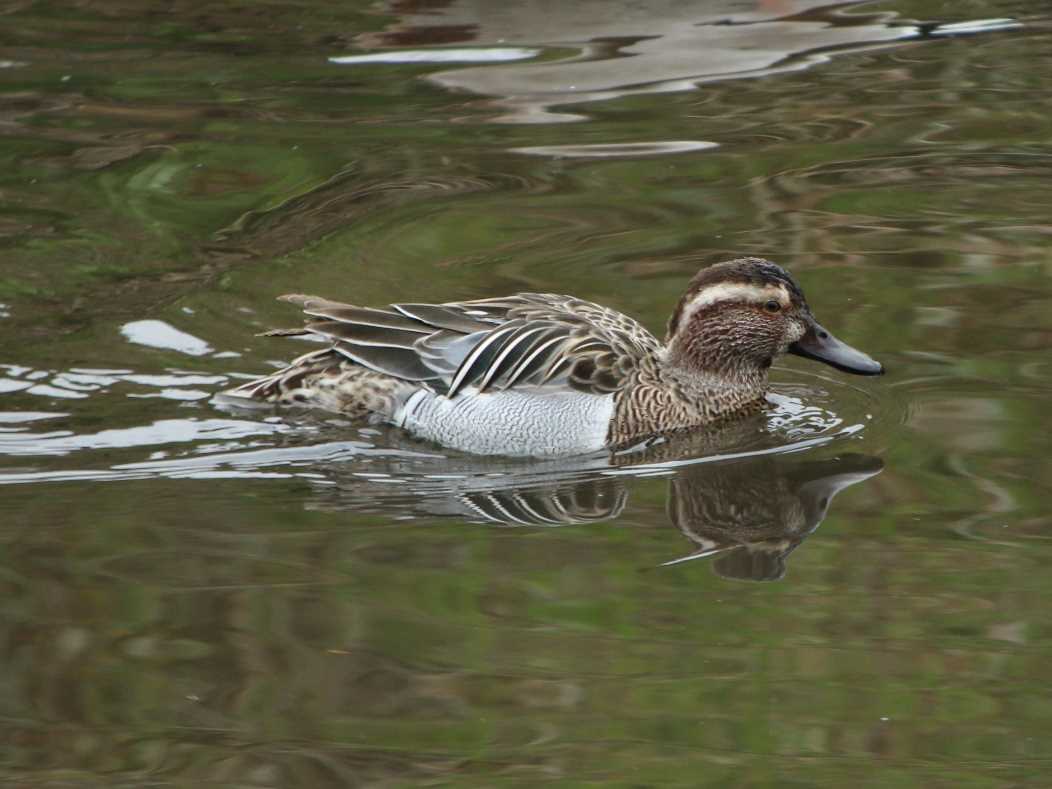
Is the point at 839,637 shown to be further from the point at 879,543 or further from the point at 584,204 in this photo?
the point at 584,204

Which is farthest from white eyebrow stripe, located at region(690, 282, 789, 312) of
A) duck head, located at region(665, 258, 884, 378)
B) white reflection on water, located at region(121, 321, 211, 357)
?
white reflection on water, located at region(121, 321, 211, 357)

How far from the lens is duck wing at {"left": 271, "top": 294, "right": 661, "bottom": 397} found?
853 centimetres

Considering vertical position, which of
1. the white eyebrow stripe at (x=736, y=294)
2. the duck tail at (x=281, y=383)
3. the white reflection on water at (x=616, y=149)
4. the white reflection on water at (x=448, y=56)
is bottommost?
the duck tail at (x=281, y=383)

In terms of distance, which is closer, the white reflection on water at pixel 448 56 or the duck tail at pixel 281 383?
the duck tail at pixel 281 383

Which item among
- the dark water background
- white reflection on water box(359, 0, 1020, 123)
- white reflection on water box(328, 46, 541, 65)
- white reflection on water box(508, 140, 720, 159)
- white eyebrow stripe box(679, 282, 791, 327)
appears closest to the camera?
the dark water background

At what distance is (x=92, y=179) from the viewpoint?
11781 mm

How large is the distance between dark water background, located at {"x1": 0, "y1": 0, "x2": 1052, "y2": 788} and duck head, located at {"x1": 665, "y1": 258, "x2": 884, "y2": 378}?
0.33 metres

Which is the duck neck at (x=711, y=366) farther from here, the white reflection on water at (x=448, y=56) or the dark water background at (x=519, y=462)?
the white reflection on water at (x=448, y=56)

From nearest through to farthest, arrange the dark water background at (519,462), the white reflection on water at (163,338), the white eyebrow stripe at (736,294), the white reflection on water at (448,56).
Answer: the dark water background at (519,462), the white eyebrow stripe at (736,294), the white reflection on water at (163,338), the white reflection on water at (448,56)

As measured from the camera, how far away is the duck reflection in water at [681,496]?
715 centimetres

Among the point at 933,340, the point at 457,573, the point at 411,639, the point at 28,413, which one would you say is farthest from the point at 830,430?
the point at 28,413

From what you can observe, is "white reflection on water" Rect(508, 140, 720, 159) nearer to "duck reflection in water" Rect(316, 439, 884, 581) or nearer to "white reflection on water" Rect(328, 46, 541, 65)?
"white reflection on water" Rect(328, 46, 541, 65)

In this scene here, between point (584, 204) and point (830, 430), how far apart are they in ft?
10.7

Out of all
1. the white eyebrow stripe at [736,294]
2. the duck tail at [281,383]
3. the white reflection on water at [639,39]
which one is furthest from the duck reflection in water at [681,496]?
the white reflection on water at [639,39]
